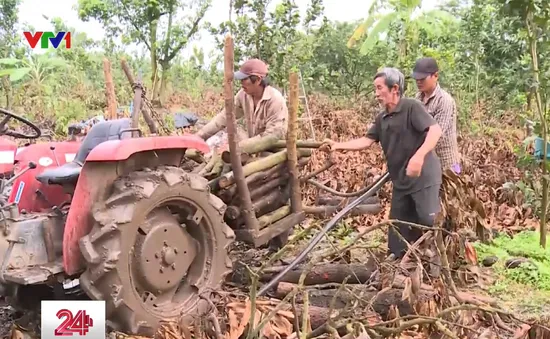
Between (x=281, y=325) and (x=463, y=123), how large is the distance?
9.13 m

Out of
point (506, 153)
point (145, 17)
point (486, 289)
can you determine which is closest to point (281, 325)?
point (486, 289)

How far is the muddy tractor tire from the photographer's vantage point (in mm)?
3500

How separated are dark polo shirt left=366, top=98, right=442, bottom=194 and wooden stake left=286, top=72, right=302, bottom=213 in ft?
2.20

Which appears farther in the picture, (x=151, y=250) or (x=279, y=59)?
(x=279, y=59)

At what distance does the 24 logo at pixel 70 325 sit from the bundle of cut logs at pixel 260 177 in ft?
5.39

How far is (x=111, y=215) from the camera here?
3566 millimetres

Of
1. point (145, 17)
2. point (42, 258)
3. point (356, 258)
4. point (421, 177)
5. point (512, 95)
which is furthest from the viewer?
point (145, 17)

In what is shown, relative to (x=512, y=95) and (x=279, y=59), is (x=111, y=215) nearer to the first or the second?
(x=279, y=59)

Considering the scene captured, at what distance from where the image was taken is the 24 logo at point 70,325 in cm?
287

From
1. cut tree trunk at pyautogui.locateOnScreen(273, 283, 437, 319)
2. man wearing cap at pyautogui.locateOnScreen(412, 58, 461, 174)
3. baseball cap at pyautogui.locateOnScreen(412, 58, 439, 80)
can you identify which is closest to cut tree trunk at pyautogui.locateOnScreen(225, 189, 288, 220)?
cut tree trunk at pyautogui.locateOnScreen(273, 283, 437, 319)

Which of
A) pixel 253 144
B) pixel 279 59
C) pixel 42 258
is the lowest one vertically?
pixel 42 258

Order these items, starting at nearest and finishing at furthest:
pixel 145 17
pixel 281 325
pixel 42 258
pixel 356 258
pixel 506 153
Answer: pixel 281 325, pixel 42 258, pixel 356 258, pixel 506 153, pixel 145 17

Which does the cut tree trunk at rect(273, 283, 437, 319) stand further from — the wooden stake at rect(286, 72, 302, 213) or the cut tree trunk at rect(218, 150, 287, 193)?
the wooden stake at rect(286, 72, 302, 213)

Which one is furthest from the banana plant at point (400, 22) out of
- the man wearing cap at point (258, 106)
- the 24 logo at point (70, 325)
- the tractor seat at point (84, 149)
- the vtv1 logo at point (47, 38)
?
the 24 logo at point (70, 325)
